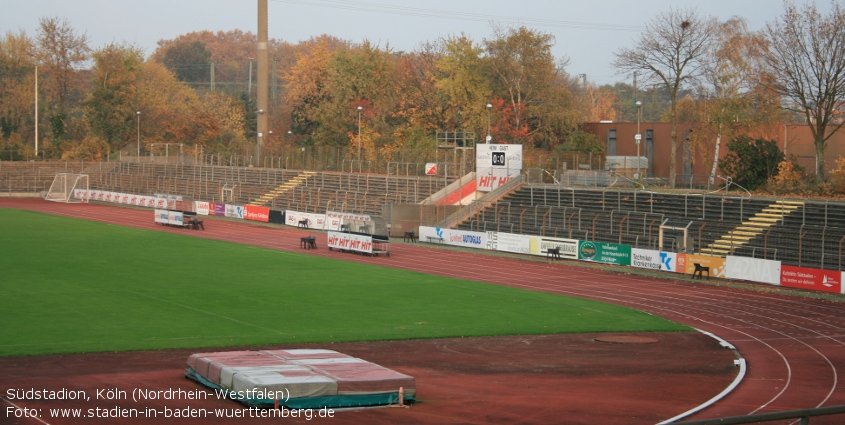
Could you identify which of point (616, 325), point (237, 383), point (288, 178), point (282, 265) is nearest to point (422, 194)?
point (288, 178)

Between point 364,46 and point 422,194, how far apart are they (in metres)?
42.3

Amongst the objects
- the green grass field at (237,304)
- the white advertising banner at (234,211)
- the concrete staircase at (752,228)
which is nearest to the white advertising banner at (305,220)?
the white advertising banner at (234,211)

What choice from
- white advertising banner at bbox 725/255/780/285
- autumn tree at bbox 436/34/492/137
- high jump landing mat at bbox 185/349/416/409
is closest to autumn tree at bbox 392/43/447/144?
autumn tree at bbox 436/34/492/137

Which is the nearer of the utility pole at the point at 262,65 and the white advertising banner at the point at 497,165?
the white advertising banner at the point at 497,165

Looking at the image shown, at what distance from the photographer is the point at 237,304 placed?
102 ft

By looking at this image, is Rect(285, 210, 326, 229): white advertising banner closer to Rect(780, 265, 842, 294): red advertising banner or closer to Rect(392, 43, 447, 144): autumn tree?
Rect(392, 43, 447, 144): autumn tree

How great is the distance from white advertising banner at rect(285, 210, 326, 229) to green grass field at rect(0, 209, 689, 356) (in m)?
18.0

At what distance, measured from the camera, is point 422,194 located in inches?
2662

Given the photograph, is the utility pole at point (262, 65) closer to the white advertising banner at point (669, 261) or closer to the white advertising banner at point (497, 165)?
the white advertising banner at point (497, 165)

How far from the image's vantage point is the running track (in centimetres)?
2003

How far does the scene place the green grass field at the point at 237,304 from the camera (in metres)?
25.3

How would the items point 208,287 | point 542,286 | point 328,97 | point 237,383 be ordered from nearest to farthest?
point 237,383 → point 208,287 → point 542,286 → point 328,97

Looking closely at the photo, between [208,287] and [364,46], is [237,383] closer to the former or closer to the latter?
[208,287]

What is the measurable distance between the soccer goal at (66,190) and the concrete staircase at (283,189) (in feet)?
72.7
